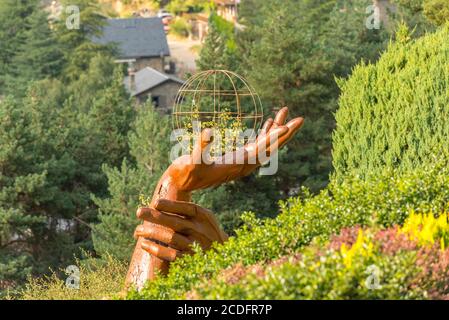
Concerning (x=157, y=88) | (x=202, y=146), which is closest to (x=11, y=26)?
(x=157, y=88)

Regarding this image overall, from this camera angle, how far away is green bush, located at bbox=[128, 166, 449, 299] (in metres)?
9.49

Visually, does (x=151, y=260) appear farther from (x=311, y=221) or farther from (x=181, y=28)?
(x=181, y=28)

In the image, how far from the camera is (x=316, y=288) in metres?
8.02

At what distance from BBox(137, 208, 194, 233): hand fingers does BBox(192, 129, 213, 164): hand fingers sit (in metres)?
0.63

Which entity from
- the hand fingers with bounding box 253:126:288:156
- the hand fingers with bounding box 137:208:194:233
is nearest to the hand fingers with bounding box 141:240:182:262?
the hand fingers with bounding box 137:208:194:233

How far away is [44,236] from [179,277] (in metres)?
25.5

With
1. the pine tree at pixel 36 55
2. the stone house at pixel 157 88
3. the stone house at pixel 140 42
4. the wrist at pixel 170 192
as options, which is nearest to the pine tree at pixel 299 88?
the wrist at pixel 170 192

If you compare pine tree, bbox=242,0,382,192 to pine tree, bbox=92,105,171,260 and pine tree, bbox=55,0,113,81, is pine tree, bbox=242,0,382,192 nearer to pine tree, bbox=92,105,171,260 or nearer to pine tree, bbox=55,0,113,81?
pine tree, bbox=92,105,171,260

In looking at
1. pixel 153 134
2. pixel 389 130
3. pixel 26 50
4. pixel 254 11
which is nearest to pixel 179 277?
pixel 389 130

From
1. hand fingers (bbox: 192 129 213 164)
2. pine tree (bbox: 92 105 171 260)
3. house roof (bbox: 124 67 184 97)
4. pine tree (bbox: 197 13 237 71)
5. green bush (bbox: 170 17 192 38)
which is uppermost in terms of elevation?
green bush (bbox: 170 17 192 38)

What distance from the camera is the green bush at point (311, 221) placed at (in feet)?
31.1

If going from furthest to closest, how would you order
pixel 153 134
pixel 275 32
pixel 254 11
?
pixel 254 11, pixel 275 32, pixel 153 134

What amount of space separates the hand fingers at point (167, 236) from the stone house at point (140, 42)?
71.8 metres

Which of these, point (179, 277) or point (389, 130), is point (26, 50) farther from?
point (179, 277)
